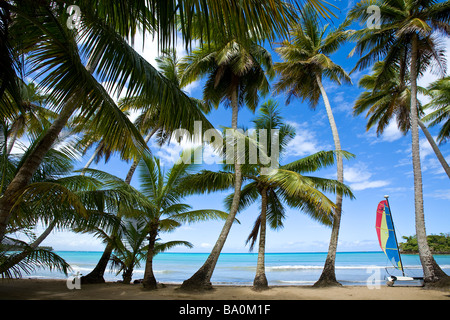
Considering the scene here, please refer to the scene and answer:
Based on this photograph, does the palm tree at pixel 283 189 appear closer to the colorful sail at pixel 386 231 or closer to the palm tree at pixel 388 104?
the colorful sail at pixel 386 231

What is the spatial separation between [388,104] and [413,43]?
3.76 meters

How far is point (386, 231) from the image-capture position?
11.3 m

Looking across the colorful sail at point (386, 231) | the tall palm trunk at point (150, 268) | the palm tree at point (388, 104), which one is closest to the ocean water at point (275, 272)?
the colorful sail at point (386, 231)

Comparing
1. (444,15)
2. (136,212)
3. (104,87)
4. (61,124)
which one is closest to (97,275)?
(136,212)

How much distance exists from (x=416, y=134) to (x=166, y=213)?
10478 millimetres

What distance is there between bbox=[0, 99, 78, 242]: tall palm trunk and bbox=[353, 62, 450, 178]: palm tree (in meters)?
13.1

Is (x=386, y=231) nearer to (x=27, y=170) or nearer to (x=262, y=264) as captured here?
(x=262, y=264)

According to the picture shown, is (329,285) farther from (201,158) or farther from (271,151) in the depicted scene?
(201,158)

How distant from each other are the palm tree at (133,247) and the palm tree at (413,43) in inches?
346

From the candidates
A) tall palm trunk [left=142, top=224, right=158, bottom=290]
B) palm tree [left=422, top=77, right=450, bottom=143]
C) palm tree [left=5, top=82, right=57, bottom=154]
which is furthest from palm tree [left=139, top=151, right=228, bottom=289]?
palm tree [left=422, top=77, right=450, bottom=143]

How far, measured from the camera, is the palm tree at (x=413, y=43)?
9.52m

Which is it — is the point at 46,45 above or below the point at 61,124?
above

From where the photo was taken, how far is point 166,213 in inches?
367

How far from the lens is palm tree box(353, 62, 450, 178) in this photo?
1305cm
